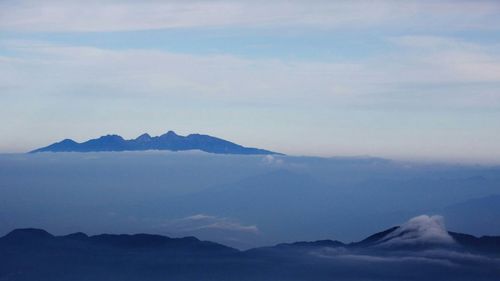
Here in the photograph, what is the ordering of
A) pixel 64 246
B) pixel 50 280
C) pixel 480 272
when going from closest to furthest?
pixel 50 280 < pixel 480 272 < pixel 64 246

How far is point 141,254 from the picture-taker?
5253 cm

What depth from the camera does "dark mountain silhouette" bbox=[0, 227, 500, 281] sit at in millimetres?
48312

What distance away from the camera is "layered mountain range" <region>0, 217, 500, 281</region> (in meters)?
48.4

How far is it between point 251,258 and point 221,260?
2.52 m

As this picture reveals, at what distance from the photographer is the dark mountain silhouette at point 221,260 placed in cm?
4831

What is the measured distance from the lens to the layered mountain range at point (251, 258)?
1906 inches

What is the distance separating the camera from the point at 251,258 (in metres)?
52.3

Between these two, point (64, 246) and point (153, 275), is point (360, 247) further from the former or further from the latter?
point (64, 246)

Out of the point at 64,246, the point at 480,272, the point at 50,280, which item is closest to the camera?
the point at 50,280

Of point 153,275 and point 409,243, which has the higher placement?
point 409,243

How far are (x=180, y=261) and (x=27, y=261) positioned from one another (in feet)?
39.5

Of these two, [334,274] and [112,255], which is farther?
[112,255]

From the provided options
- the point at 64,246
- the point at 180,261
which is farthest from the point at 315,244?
the point at 64,246

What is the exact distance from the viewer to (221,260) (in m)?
52.7
